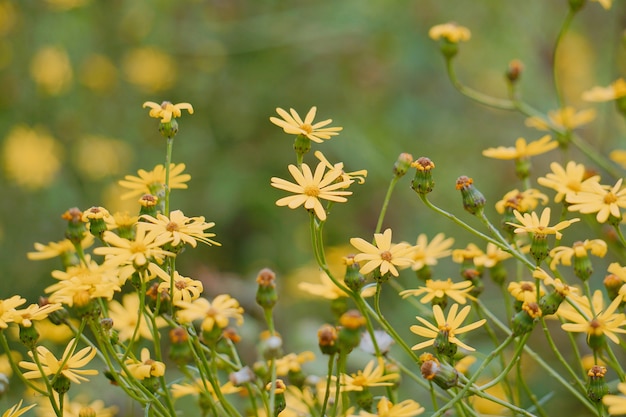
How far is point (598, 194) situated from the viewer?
2.82 feet

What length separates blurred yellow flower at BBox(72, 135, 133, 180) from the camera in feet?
8.27

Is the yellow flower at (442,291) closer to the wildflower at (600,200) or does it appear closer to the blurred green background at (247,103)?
the wildflower at (600,200)

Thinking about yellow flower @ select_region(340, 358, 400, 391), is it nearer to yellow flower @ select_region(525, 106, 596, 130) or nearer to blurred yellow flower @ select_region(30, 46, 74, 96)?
yellow flower @ select_region(525, 106, 596, 130)

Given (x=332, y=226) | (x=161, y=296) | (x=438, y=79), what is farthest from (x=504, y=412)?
(x=438, y=79)

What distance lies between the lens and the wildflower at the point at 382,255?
81cm

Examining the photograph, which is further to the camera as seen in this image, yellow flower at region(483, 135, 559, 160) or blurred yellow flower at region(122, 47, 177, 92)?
blurred yellow flower at region(122, 47, 177, 92)

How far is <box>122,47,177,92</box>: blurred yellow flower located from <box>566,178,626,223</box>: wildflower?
7.15 feet

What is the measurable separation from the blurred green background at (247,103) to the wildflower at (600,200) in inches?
51.7

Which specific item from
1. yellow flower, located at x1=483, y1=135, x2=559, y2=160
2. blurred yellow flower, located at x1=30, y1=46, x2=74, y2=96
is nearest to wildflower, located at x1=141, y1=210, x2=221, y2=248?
yellow flower, located at x1=483, y1=135, x2=559, y2=160

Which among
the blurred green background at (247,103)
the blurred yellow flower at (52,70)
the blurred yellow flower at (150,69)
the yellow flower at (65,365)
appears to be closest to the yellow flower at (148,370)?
the yellow flower at (65,365)

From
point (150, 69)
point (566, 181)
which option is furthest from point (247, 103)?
point (566, 181)

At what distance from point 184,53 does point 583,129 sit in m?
1.50

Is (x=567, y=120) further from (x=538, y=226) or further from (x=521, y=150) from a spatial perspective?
(x=538, y=226)

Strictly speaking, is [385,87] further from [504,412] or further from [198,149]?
[504,412]
